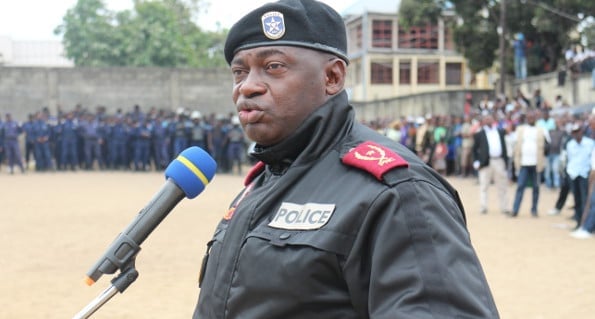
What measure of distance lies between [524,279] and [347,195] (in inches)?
241

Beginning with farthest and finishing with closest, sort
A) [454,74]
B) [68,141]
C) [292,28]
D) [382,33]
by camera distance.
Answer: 1. [454,74]
2. [382,33]
3. [68,141]
4. [292,28]

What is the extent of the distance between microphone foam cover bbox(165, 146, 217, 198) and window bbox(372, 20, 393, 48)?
42.5 m

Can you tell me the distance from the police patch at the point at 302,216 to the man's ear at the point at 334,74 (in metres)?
0.34

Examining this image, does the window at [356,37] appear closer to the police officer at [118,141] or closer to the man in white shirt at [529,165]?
the police officer at [118,141]

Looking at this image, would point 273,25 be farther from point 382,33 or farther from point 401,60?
point 382,33

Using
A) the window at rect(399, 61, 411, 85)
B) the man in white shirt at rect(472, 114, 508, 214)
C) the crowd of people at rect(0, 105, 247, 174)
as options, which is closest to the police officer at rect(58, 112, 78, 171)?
the crowd of people at rect(0, 105, 247, 174)

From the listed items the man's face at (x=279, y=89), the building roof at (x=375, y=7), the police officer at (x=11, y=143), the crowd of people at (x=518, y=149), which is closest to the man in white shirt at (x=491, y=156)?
the crowd of people at (x=518, y=149)

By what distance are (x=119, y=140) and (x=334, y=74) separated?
21.9 meters

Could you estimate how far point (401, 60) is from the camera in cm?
4381

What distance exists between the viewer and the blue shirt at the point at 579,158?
432 inches

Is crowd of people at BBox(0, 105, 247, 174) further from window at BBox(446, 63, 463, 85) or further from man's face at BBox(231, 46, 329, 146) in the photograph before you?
window at BBox(446, 63, 463, 85)

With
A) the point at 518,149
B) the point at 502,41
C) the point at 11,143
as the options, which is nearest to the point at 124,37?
the point at 11,143

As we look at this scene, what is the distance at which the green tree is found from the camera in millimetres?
40094

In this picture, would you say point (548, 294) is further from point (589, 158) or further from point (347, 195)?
point (347, 195)
